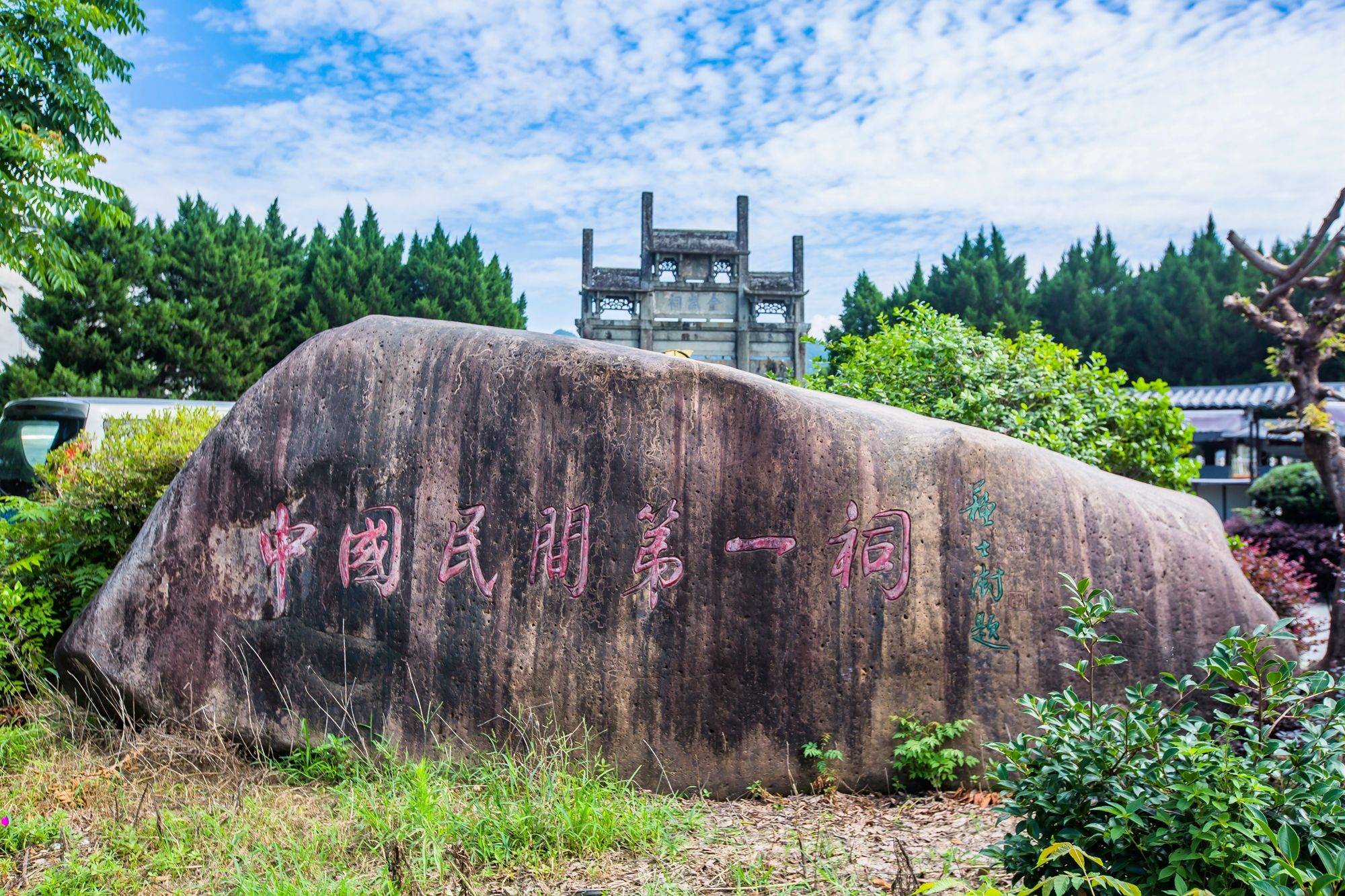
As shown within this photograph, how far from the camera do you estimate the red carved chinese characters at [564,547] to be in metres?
4.06

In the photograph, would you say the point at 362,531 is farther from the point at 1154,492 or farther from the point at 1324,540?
the point at 1324,540

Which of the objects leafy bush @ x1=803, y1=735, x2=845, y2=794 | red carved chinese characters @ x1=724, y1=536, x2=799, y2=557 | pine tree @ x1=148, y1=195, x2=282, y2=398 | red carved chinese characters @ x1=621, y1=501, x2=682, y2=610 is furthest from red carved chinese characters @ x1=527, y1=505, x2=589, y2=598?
pine tree @ x1=148, y1=195, x2=282, y2=398

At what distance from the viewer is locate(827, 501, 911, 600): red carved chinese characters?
4.08m

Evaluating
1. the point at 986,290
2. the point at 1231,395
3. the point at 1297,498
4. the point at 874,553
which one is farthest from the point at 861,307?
the point at 874,553

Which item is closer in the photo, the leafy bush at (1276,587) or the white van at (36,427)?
the leafy bush at (1276,587)

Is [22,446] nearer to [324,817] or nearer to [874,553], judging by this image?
[324,817]

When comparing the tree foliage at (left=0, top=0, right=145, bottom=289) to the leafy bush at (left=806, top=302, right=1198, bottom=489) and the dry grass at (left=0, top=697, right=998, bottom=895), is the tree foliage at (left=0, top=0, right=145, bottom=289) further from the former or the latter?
the leafy bush at (left=806, top=302, right=1198, bottom=489)

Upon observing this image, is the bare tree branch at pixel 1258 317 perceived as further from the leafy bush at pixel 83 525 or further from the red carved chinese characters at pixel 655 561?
the leafy bush at pixel 83 525

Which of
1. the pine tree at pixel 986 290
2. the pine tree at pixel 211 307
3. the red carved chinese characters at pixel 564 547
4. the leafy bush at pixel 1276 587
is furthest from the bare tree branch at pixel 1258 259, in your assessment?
the pine tree at pixel 986 290

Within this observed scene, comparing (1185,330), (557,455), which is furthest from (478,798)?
(1185,330)

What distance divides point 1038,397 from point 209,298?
16954 mm

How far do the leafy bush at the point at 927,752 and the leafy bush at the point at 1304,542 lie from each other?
24.8 feet

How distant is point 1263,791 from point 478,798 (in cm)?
265

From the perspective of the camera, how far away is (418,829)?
3.19 metres
